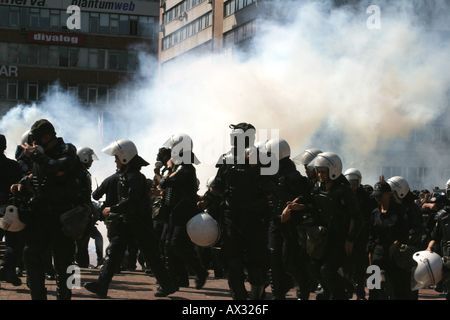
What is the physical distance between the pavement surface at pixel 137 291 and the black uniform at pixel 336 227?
0.68 meters

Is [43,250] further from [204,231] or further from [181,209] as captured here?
[181,209]

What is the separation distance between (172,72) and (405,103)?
18.4 m

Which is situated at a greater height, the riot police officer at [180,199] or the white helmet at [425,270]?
the riot police officer at [180,199]

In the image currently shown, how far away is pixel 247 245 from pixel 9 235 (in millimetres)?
3219

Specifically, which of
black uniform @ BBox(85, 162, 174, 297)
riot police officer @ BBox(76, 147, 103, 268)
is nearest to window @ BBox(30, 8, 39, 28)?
riot police officer @ BBox(76, 147, 103, 268)

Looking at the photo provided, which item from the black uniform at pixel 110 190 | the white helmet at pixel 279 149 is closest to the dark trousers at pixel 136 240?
the black uniform at pixel 110 190

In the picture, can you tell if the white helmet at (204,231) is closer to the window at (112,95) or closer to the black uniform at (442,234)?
the black uniform at (442,234)

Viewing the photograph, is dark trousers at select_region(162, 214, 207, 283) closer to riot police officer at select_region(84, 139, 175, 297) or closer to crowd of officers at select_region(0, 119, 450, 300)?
crowd of officers at select_region(0, 119, 450, 300)

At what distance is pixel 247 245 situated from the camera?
5723mm

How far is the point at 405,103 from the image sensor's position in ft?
105

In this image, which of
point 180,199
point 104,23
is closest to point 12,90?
point 104,23

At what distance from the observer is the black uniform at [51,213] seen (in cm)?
521

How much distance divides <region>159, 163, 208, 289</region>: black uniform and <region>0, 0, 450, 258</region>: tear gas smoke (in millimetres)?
17899
